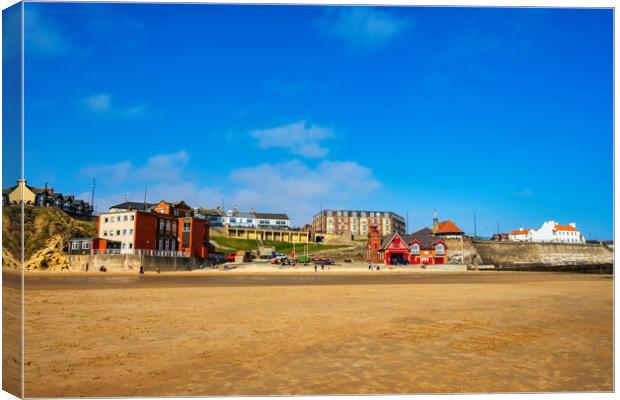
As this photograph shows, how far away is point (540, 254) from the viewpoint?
103 m

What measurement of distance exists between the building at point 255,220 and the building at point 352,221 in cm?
1696

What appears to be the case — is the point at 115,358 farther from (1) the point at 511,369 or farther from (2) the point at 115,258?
(2) the point at 115,258

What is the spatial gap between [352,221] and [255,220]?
41.3m

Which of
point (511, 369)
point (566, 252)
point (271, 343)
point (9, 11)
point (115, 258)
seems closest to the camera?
point (9, 11)

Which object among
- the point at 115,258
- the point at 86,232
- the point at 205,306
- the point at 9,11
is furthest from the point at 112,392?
the point at 86,232

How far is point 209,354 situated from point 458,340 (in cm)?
567

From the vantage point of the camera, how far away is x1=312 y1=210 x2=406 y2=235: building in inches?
5984

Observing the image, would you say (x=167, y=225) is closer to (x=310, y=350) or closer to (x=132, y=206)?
(x=132, y=206)

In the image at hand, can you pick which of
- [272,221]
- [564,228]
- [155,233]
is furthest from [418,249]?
[564,228]

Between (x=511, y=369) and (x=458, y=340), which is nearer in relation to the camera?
(x=511, y=369)

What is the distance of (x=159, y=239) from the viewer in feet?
214

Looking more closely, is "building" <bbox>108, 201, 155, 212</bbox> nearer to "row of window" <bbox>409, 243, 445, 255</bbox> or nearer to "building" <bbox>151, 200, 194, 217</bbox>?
"building" <bbox>151, 200, 194, 217</bbox>

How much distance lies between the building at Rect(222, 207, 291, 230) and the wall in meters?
59.9

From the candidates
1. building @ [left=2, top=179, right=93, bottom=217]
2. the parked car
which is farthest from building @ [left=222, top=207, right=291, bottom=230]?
the parked car
